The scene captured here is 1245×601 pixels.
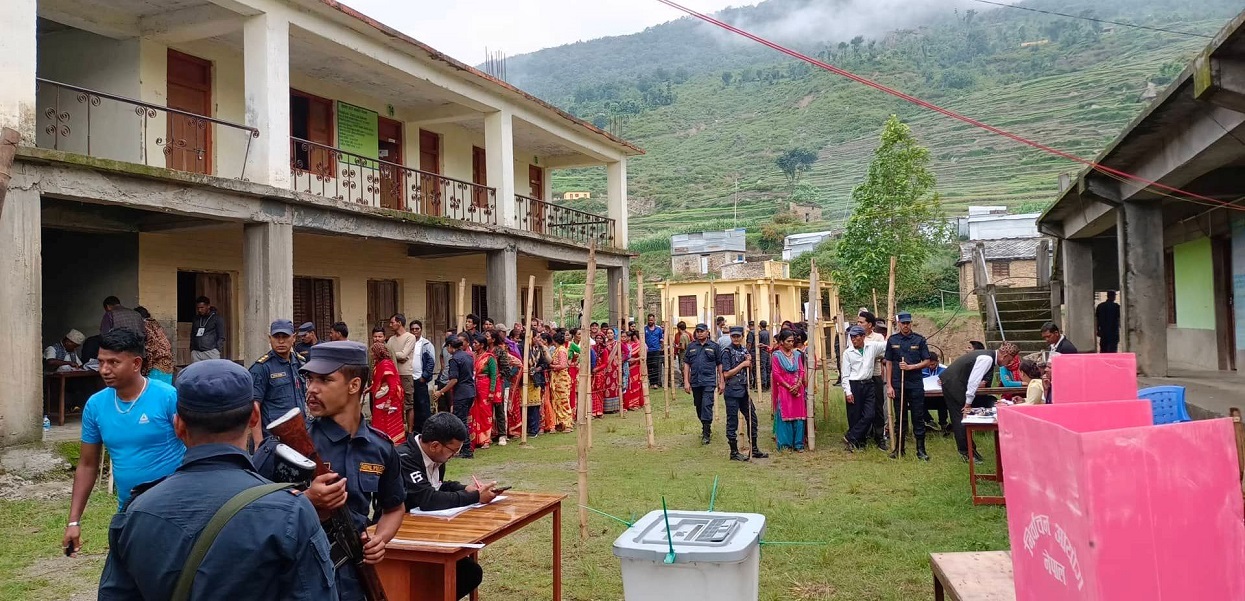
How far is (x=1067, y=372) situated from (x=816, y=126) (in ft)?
327

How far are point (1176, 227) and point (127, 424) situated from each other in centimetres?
1660

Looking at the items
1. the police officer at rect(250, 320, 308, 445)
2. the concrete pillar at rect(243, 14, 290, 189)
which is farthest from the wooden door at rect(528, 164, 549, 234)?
the police officer at rect(250, 320, 308, 445)

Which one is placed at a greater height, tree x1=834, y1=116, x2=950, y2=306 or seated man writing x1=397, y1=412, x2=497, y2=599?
tree x1=834, y1=116, x2=950, y2=306

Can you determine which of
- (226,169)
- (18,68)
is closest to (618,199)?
(226,169)

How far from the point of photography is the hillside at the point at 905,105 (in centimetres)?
7250

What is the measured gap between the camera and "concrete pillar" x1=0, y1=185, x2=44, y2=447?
8.46 metres

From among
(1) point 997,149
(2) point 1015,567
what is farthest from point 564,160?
(1) point 997,149

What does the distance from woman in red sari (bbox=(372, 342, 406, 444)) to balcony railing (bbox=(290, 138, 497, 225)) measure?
4533 millimetres

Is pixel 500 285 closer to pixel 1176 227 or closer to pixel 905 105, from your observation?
pixel 1176 227

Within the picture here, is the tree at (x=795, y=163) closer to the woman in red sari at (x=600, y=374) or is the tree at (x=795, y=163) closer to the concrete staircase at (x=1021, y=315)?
the concrete staircase at (x=1021, y=315)

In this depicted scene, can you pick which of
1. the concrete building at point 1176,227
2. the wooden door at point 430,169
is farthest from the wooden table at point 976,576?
the wooden door at point 430,169

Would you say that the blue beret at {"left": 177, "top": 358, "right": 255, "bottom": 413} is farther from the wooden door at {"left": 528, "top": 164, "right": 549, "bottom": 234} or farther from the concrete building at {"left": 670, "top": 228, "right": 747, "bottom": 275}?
the concrete building at {"left": 670, "top": 228, "right": 747, "bottom": 275}

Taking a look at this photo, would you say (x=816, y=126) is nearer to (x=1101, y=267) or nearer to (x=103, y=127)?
(x=1101, y=267)

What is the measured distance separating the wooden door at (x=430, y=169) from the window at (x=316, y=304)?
8.02 feet
